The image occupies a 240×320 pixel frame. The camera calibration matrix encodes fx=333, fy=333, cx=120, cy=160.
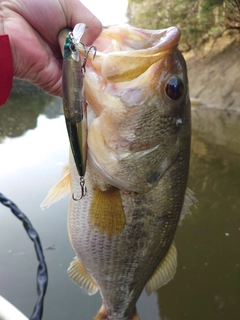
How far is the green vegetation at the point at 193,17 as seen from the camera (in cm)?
1613

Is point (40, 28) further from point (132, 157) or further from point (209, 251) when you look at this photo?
point (209, 251)

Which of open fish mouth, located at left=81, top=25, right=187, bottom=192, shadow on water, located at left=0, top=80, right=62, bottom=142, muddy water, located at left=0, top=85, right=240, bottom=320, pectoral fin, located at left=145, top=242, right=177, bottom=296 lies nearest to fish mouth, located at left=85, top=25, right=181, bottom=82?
open fish mouth, located at left=81, top=25, right=187, bottom=192

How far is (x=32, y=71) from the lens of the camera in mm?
1521

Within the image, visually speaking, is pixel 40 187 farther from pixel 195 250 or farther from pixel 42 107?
pixel 42 107

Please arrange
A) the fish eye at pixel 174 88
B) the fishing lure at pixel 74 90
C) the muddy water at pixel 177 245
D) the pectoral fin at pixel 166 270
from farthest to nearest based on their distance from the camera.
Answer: the muddy water at pixel 177 245
the pectoral fin at pixel 166 270
the fish eye at pixel 174 88
the fishing lure at pixel 74 90

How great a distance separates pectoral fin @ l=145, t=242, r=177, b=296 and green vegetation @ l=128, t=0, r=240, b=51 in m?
15.5

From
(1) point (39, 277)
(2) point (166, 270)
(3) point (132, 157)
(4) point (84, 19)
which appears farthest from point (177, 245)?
(4) point (84, 19)

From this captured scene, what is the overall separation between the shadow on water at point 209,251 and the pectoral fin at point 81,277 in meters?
2.35

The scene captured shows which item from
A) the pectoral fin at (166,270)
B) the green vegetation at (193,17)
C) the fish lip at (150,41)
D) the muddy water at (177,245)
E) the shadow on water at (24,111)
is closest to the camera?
the fish lip at (150,41)

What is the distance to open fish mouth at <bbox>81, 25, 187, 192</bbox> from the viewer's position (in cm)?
112

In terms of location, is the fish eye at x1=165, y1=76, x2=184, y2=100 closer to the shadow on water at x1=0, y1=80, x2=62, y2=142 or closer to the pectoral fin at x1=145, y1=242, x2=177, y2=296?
the pectoral fin at x1=145, y1=242, x2=177, y2=296

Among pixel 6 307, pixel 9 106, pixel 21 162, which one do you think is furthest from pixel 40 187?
pixel 9 106

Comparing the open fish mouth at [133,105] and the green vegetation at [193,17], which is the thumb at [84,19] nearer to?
the open fish mouth at [133,105]

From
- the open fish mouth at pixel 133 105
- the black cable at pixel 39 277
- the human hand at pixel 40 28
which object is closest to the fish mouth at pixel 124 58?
the open fish mouth at pixel 133 105
